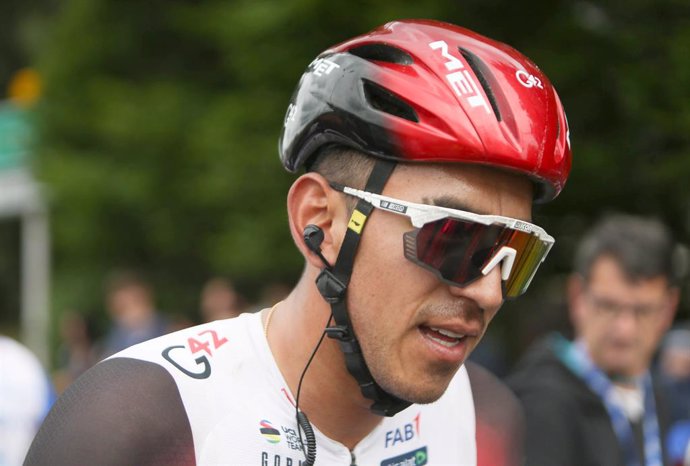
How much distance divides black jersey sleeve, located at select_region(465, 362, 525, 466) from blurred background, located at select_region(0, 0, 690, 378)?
7.63 ft

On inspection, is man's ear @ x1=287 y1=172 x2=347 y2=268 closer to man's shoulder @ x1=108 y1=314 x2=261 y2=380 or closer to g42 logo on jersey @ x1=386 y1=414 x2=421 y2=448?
man's shoulder @ x1=108 y1=314 x2=261 y2=380

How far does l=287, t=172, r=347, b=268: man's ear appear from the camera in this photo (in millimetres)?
2676

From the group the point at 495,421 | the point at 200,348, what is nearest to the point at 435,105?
the point at 200,348

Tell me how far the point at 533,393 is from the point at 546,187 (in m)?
1.80

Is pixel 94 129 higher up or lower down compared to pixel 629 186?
lower down

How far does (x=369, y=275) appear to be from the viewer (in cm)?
260

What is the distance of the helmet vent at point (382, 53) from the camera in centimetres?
272

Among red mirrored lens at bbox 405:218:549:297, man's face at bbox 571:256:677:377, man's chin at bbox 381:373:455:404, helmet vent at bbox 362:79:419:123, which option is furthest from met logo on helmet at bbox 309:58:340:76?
man's face at bbox 571:256:677:377

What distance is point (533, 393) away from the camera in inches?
170

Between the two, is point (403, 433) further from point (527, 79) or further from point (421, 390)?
Answer: point (527, 79)

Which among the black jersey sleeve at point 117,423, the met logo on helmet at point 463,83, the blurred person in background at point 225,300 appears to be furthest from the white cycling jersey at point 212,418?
the blurred person in background at point 225,300

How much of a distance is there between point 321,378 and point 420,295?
1.26 feet

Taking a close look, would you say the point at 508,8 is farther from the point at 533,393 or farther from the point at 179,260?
the point at 179,260

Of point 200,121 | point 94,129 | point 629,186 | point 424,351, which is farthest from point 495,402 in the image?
point 94,129
